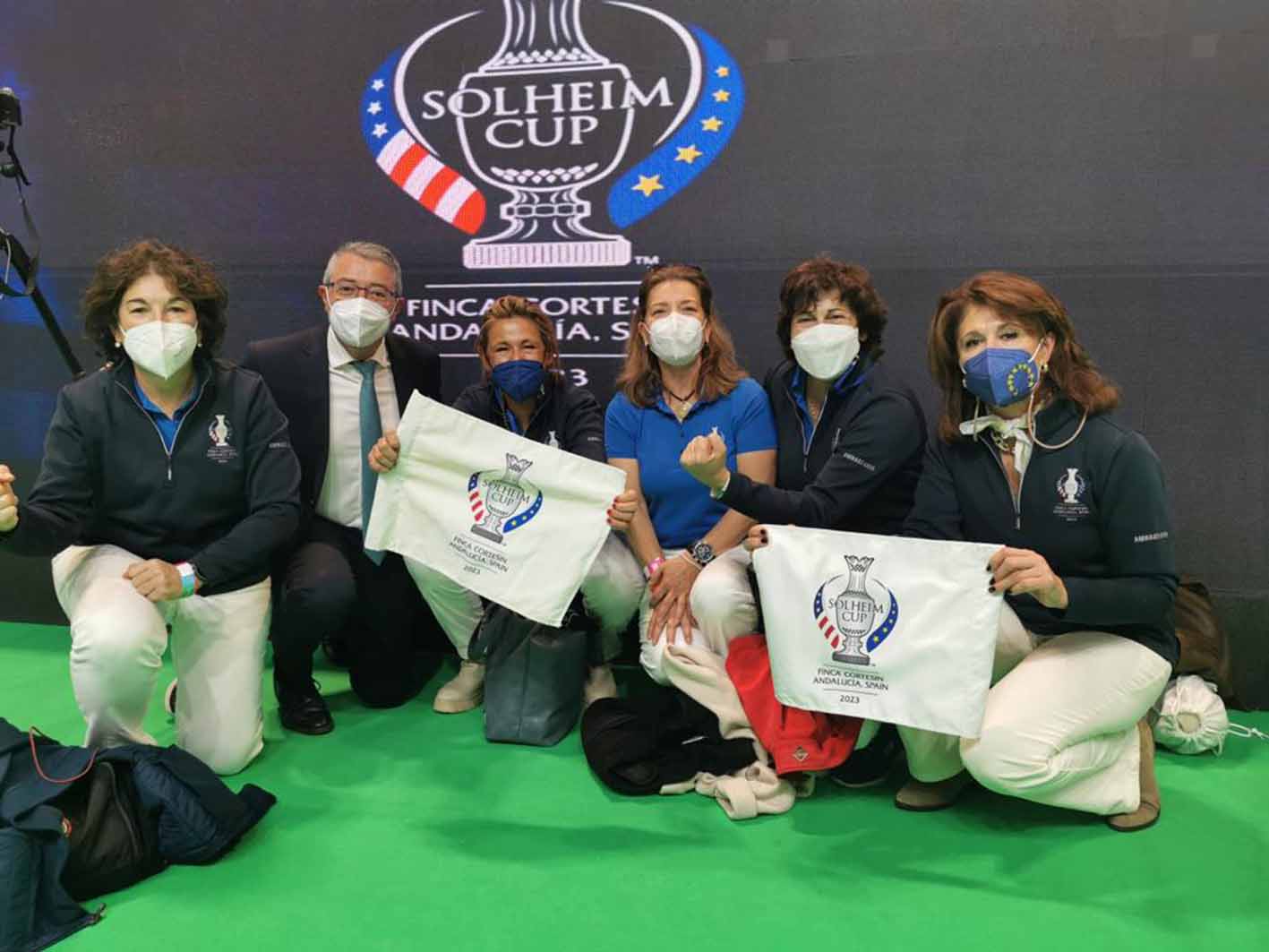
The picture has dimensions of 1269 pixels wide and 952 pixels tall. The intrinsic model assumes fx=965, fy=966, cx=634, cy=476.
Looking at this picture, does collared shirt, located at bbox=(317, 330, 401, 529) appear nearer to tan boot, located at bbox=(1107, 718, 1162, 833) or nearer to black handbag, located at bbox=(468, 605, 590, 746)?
black handbag, located at bbox=(468, 605, 590, 746)

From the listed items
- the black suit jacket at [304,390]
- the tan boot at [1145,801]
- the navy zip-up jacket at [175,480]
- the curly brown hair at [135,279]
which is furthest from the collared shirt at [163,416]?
the tan boot at [1145,801]

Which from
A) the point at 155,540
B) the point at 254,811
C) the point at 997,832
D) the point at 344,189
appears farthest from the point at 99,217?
the point at 997,832

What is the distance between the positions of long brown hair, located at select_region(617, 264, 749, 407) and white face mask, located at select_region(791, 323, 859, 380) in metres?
0.32

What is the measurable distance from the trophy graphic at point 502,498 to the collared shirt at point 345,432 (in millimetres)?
683

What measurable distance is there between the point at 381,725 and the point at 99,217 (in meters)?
2.65

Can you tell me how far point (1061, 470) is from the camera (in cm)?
254

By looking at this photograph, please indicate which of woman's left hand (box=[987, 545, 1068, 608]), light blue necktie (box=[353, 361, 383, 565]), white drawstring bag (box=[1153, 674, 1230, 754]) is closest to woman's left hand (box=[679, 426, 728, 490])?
woman's left hand (box=[987, 545, 1068, 608])

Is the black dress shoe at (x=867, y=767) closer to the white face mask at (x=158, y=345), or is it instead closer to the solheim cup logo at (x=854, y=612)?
the solheim cup logo at (x=854, y=612)

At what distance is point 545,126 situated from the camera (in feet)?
12.5

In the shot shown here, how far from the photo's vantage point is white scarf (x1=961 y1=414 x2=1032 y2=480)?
2.60 m

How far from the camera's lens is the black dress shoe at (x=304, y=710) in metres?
3.19

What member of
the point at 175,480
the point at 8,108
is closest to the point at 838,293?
the point at 175,480

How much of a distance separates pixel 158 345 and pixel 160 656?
89 centimetres

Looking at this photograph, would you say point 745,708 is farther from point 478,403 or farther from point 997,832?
point 478,403
